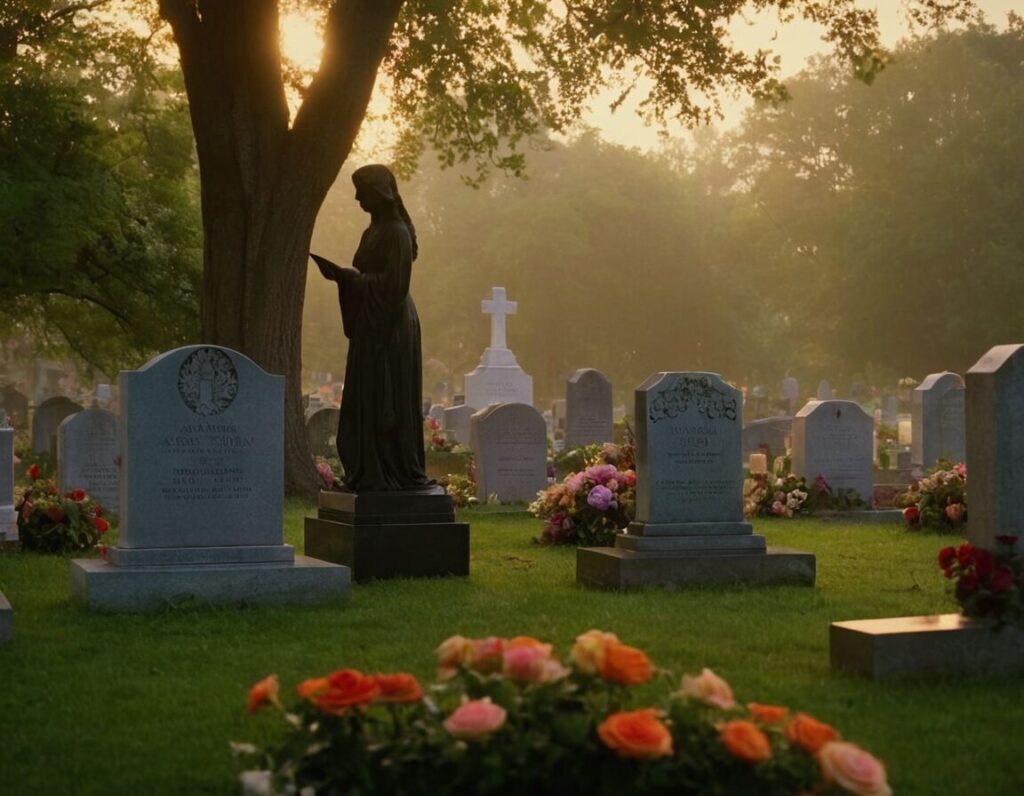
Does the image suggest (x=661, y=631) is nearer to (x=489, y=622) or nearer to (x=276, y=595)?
(x=489, y=622)

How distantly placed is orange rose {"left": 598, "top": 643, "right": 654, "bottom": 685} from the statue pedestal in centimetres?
668

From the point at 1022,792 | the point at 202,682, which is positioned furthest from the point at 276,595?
the point at 1022,792

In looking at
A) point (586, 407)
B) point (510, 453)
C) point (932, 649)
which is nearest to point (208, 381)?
point (932, 649)

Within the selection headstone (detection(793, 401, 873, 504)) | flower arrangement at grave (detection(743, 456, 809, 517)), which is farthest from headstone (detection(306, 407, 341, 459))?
headstone (detection(793, 401, 873, 504))

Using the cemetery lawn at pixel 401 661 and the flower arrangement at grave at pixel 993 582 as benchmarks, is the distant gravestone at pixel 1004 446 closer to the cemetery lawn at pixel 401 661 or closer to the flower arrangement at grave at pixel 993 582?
the flower arrangement at grave at pixel 993 582

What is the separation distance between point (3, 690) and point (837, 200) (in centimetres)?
4952

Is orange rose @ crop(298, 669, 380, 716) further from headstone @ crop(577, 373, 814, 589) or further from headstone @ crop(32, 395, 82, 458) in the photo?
headstone @ crop(32, 395, 82, 458)

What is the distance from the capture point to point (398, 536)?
10688 mm

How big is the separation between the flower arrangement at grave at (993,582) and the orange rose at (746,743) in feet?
10.5

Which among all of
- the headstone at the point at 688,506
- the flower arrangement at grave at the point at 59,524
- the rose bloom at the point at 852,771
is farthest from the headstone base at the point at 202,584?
the rose bloom at the point at 852,771

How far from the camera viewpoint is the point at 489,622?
8367 mm

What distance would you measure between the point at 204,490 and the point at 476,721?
5.79m

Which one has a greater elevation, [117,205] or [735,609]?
[117,205]

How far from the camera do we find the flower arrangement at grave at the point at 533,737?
3.77 m
